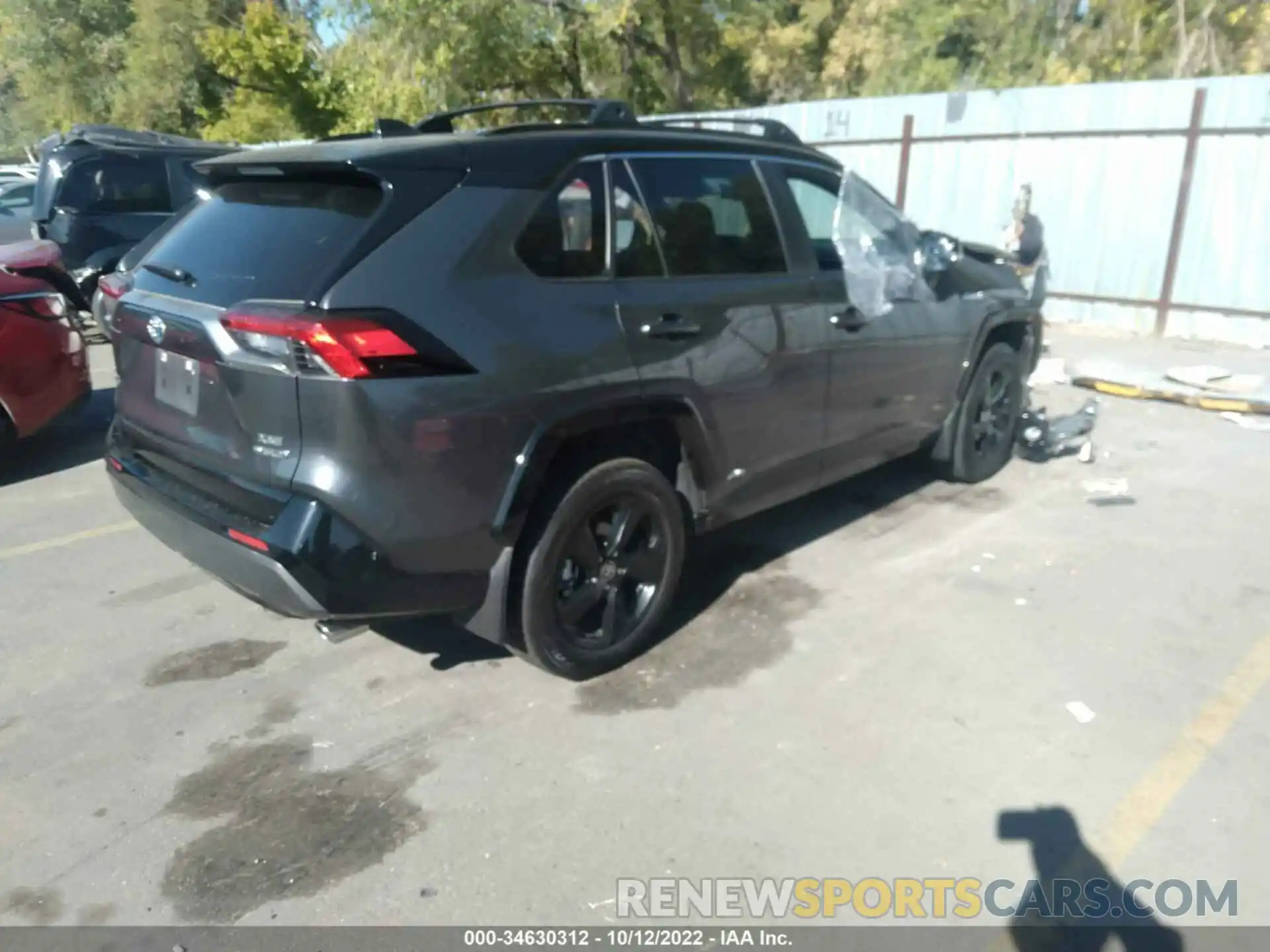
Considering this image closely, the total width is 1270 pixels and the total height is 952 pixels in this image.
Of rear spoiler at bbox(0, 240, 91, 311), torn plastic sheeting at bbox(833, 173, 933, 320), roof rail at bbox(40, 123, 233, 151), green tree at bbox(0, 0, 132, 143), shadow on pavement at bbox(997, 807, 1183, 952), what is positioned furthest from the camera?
green tree at bbox(0, 0, 132, 143)

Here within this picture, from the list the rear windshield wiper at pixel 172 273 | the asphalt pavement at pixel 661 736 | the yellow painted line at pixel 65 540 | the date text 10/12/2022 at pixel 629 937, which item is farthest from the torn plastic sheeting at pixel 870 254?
the yellow painted line at pixel 65 540

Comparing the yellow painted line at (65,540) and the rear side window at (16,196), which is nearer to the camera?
the yellow painted line at (65,540)

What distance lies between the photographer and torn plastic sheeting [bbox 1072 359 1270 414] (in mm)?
7429

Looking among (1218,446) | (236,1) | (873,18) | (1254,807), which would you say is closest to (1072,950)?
(1254,807)

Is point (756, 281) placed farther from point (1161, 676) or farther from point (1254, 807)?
point (1254, 807)

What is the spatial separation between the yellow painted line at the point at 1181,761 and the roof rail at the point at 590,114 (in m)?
3.01

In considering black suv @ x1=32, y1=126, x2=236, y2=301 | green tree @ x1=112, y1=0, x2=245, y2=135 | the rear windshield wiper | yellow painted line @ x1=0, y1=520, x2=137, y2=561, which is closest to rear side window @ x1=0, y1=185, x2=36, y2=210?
black suv @ x1=32, y1=126, x2=236, y2=301

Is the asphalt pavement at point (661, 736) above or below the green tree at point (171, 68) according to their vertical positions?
below

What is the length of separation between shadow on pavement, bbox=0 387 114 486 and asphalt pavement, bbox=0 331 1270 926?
4.99 ft

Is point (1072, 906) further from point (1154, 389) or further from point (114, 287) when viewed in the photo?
point (1154, 389)

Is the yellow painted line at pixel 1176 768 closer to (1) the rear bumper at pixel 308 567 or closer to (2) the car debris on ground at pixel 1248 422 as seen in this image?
(1) the rear bumper at pixel 308 567

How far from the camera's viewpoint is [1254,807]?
9.81 feet

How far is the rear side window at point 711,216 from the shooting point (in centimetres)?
373

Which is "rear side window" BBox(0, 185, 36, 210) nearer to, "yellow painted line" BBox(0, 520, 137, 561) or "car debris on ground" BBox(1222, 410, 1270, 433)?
"yellow painted line" BBox(0, 520, 137, 561)
